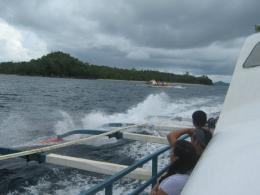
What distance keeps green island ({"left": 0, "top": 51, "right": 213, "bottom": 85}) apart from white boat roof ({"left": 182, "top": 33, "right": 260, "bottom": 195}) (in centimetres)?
13786

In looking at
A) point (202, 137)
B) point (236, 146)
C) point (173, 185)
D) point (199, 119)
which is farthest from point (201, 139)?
point (236, 146)

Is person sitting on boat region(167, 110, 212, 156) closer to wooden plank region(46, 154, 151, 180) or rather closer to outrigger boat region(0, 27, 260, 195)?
outrigger boat region(0, 27, 260, 195)

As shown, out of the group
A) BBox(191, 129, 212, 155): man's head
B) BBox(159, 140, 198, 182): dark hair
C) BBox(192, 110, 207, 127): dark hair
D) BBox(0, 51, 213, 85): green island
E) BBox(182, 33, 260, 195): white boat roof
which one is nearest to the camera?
BBox(182, 33, 260, 195): white boat roof

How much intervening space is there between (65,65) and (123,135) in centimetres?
13557

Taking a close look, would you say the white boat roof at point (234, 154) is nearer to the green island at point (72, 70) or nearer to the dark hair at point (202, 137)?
the dark hair at point (202, 137)

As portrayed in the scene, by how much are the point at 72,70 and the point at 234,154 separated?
14321 centimetres

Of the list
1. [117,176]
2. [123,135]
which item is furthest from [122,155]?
[117,176]

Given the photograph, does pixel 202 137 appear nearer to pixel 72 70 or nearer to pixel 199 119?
pixel 199 119

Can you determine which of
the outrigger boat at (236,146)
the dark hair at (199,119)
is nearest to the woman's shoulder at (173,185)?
the outrigger boat at (236,146)

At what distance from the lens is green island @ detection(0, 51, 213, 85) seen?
141m

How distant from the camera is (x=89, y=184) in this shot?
754 centimetres

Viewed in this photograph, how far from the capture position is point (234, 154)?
7.86ft

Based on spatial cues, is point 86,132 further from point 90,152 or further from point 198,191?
point 198,191

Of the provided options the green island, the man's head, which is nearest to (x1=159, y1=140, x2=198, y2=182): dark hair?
the man's head
